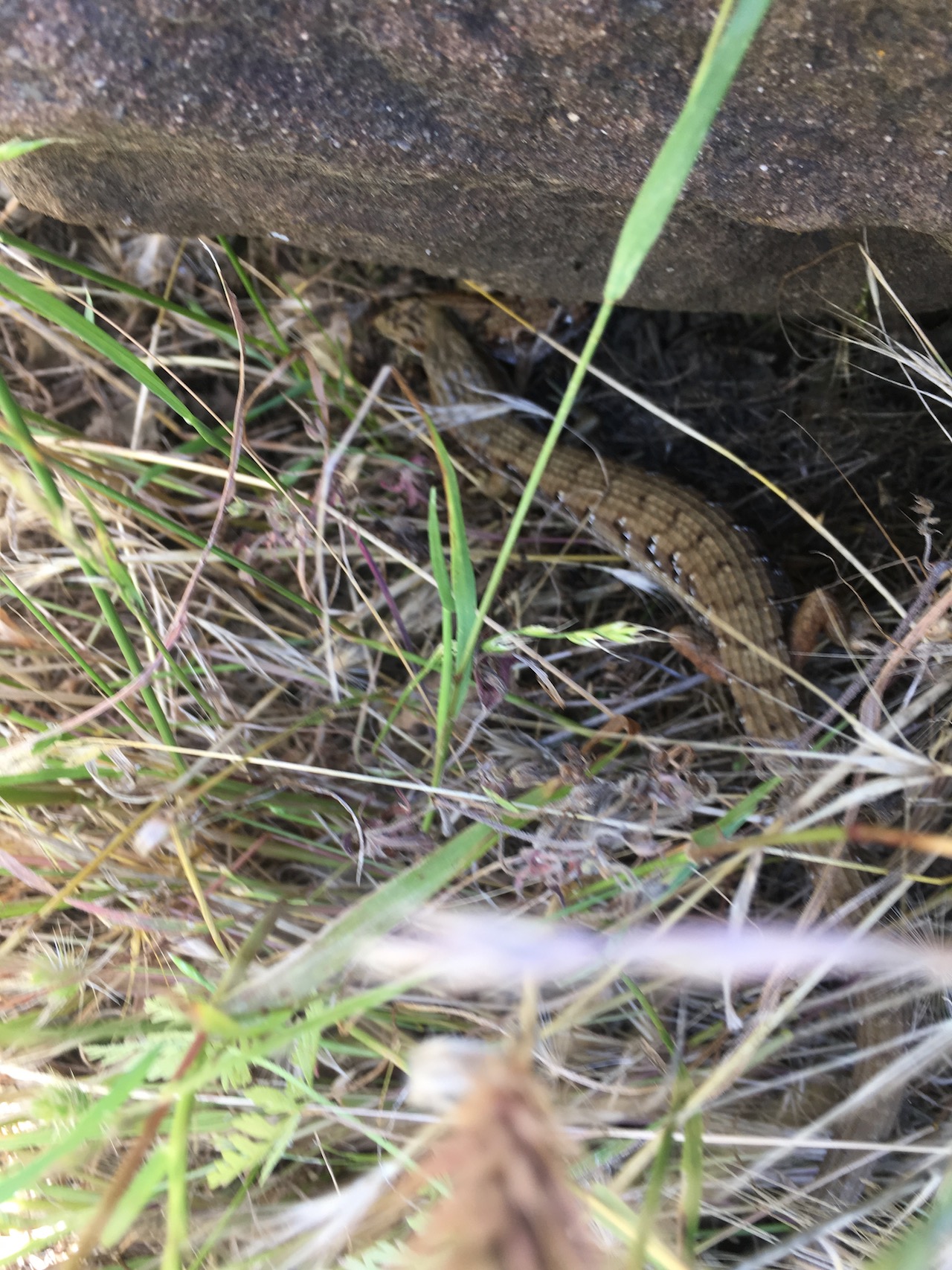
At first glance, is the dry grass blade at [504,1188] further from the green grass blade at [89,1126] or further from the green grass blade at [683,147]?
the green grass blade at [683,147]

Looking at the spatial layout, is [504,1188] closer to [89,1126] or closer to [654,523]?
[89,1126]

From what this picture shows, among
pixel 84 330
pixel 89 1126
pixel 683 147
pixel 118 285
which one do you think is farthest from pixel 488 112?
pixel 89 1126

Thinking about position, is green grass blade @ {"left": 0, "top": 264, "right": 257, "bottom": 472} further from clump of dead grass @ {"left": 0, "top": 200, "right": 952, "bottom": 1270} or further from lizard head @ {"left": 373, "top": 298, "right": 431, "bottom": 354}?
lizard head @ {"left": 373, "top": 298, "right": 431, "bottom": 354}

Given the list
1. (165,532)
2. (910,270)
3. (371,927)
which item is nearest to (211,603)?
(165,532)

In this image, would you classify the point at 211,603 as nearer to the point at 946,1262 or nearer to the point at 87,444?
the point at 87,444

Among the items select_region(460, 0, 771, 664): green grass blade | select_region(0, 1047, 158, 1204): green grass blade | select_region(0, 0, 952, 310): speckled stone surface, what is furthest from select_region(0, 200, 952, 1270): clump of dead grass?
select_region(460, 0, 771, 664): green grass blade
